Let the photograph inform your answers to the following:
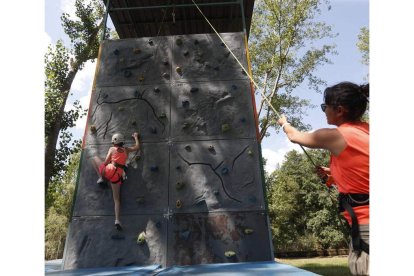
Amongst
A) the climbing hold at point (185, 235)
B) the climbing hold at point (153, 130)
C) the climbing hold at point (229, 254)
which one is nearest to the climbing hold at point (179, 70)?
the climbing hold at point (153, 130)

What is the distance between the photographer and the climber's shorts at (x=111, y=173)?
15.0ft

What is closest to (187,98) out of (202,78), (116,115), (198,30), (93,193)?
(202,78)

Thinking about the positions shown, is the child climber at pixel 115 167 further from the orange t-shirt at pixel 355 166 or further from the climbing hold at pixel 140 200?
the orange t-shirt at pixel 355 166

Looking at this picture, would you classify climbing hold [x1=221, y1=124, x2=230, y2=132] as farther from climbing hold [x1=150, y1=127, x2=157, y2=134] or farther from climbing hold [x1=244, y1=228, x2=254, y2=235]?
climbing hold [x1=244, y1=228, x2=254, y2=235]

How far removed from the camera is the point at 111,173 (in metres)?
4.58

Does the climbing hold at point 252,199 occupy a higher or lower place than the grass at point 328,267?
higher

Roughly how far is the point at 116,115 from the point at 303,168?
19.7 meters

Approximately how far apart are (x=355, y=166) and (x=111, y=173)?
3.67 m

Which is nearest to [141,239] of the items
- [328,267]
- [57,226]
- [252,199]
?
[252,199]

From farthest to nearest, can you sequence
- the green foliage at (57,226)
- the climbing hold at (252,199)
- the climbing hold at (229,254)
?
the green foliage at (57,226), the climbing hold at (252,199), the climbing hold at (229,254)

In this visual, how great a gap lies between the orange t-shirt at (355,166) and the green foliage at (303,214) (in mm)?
18971

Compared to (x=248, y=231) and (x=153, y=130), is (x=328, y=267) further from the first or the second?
(x=153, y=130)

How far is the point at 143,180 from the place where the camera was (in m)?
4.73
